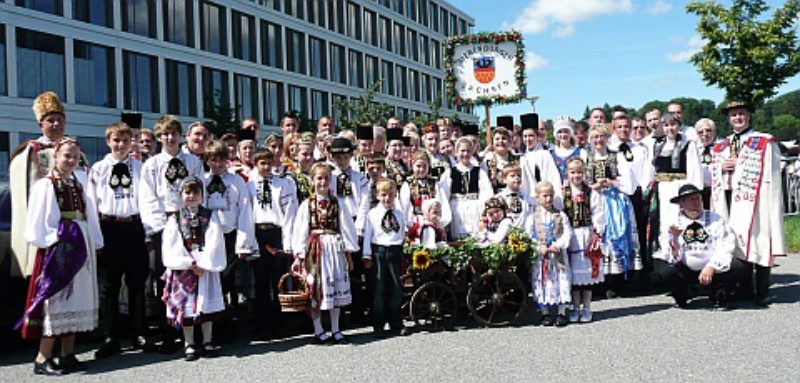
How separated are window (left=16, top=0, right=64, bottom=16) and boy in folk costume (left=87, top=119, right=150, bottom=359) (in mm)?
25217

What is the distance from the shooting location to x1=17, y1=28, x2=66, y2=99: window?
28.8m

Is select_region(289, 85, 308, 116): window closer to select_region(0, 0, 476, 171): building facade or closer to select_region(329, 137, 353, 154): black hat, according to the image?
select_region(0, 0, 476, 171): building facade

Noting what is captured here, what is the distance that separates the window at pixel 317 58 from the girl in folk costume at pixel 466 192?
4066 cm

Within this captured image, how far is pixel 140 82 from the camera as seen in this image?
113 ft

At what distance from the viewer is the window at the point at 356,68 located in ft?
176

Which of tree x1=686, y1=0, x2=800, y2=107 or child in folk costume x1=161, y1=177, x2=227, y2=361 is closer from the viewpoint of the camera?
child in folk costume x1=161, y1=177, x2=227, y2=361

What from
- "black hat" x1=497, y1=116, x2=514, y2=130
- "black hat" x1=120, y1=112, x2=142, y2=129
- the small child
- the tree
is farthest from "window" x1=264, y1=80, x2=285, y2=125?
the small child

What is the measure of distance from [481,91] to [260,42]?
107 ft

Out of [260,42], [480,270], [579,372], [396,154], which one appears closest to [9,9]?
[260,42]

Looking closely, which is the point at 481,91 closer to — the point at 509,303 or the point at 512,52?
the point at 512,52

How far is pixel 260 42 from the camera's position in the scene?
43219mm

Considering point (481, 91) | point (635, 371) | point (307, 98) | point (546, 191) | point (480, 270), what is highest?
point (307, 98)

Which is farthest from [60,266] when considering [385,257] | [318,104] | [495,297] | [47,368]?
[318,104]

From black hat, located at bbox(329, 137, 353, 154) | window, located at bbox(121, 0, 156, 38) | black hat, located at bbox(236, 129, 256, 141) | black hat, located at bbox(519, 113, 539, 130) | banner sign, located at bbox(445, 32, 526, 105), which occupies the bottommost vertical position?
black hat, located at bbox(329, 137, 353, 154)
